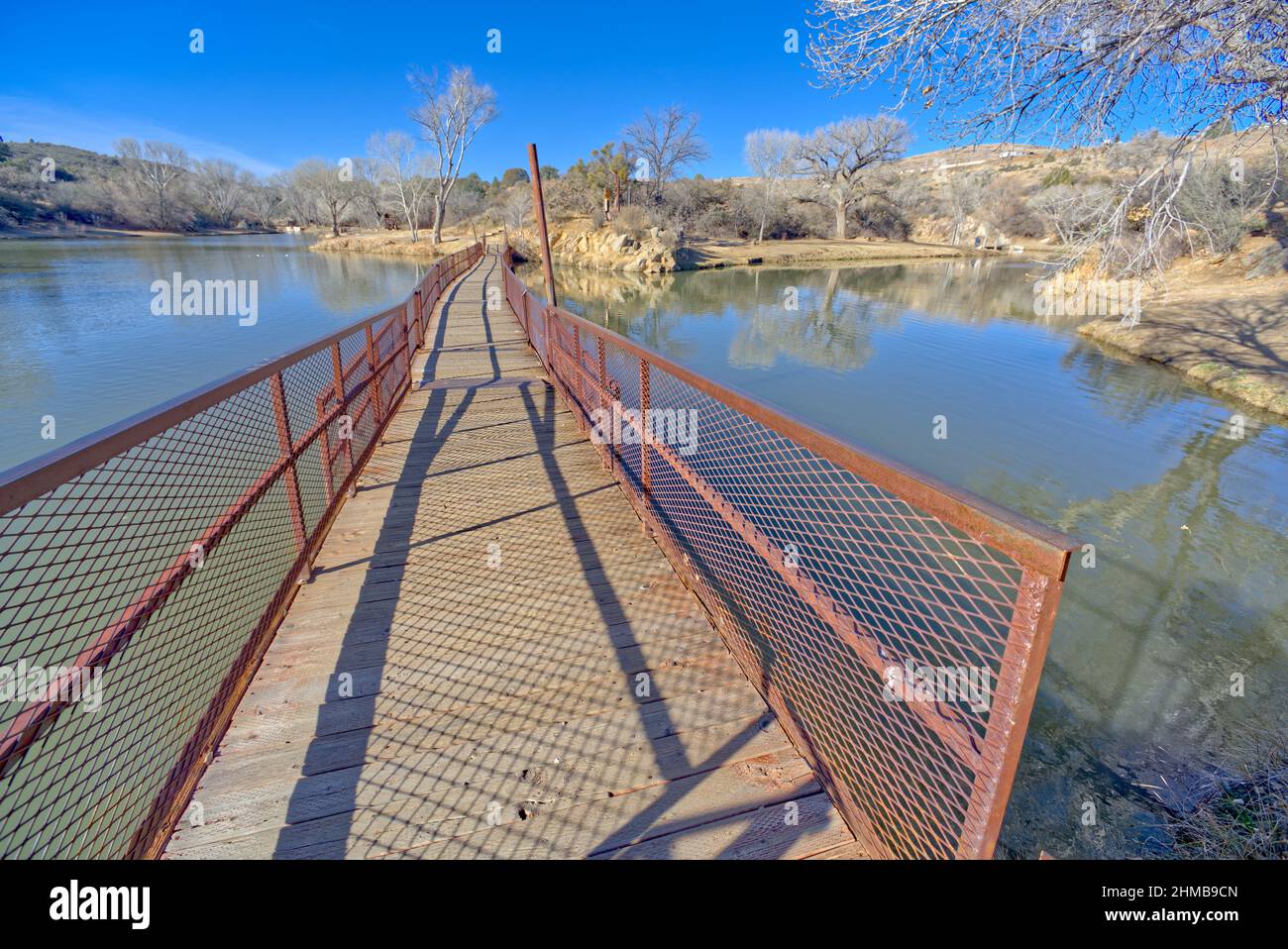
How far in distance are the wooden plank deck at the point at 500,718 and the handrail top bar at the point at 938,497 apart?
3.66 ft

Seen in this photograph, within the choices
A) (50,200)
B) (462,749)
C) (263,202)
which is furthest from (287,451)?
(263,202)

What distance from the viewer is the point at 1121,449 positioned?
28.2 ft

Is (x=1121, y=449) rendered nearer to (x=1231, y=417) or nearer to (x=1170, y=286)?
(x=1231, y=417)

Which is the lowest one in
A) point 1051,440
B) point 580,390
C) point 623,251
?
point 1051,440

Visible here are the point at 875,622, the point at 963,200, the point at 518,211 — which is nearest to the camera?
the point at 875,622

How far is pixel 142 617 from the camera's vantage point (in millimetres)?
1688

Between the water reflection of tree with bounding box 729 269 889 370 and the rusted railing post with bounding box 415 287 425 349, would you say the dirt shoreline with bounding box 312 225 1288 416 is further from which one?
the rusted railing post with bounding box 415 287 425 349

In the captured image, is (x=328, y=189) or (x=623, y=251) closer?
(x=623, y=251)

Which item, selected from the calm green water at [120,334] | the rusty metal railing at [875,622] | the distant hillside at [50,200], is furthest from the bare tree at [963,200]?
the distant hillside at [50,200]

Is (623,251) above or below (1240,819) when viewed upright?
above

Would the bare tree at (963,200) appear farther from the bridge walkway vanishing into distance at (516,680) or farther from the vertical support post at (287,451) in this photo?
the vertical support post at (287,451)

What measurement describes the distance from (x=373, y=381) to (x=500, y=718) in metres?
3.75

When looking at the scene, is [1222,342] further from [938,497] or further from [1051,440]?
[938,497]
